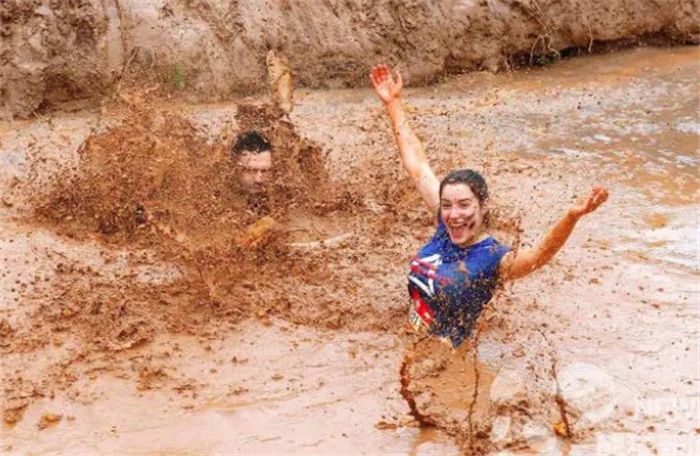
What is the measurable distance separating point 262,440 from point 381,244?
202 cm

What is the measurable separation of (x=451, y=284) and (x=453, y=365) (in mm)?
390

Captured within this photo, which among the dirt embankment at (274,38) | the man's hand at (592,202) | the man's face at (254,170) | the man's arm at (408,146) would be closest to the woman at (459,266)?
the man's arm at (408,146)

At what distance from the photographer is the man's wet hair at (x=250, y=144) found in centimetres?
564

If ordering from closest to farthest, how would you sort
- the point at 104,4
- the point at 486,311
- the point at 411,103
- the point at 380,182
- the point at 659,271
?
1. the point at 486,311
2. the point at 659,271
3. the point at 380,182
4. the point at 104,4
5. the point at 411,103

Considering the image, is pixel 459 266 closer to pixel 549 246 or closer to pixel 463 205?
pixel 463 205

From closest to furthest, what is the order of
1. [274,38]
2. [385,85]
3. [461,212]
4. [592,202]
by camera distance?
1. [592,202]
2. [461,212]
3. [385,85]
4. [274,38]

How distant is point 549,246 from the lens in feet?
12.6

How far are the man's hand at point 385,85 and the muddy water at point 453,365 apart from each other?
1.05 m

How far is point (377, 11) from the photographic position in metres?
8.03

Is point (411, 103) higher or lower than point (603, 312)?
higher

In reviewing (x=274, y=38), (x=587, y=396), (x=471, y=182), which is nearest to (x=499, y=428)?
(x=587, y=396)

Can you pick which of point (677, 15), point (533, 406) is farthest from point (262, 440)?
point (677, 15)

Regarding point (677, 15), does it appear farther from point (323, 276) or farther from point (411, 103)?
point (323, 276)

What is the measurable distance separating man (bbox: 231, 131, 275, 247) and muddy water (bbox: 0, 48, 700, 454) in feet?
1.59
